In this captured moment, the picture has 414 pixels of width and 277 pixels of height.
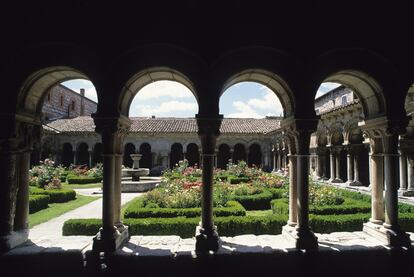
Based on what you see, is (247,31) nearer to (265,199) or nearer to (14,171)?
(14,171)

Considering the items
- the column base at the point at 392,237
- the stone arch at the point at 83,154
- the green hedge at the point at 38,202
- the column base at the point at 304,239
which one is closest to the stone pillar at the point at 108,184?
the column base at the point at 304,239

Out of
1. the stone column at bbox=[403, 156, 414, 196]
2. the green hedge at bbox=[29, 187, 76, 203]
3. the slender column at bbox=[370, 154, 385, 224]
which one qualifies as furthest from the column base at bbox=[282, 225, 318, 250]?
the green hedge at bbox=[29, 187, 76, 203]

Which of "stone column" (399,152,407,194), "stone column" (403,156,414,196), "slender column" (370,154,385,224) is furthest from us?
"stone column" (399,152,407,194)

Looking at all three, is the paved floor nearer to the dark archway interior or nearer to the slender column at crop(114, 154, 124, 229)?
the slender column at crop(114, 154, 124, 229)

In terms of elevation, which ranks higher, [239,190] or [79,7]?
[79,7]

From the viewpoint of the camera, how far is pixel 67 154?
3055 centimetres

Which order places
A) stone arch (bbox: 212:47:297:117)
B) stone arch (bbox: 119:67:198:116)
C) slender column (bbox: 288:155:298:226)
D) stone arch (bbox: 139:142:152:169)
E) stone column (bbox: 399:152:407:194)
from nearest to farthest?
stone arch (bbox: 212:47:297:117) → stone arch (bbox: 119:67:198:116) → slender column (bbox: 288:155:298:226) → stone column (bbox: 399:152:407:194) → stone arch (bbox: 139:142:152:169)

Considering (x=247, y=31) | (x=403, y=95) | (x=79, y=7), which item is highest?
(x=79, y=7)

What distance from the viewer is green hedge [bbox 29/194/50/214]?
37.4 feet

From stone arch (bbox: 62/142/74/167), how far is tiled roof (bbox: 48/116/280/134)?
1.87 metres

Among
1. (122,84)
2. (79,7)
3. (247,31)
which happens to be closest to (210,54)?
(247,31)

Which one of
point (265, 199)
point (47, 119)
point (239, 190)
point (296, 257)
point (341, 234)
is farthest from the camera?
point (47, 119)

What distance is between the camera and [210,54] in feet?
16.6

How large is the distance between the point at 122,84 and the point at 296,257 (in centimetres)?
389
